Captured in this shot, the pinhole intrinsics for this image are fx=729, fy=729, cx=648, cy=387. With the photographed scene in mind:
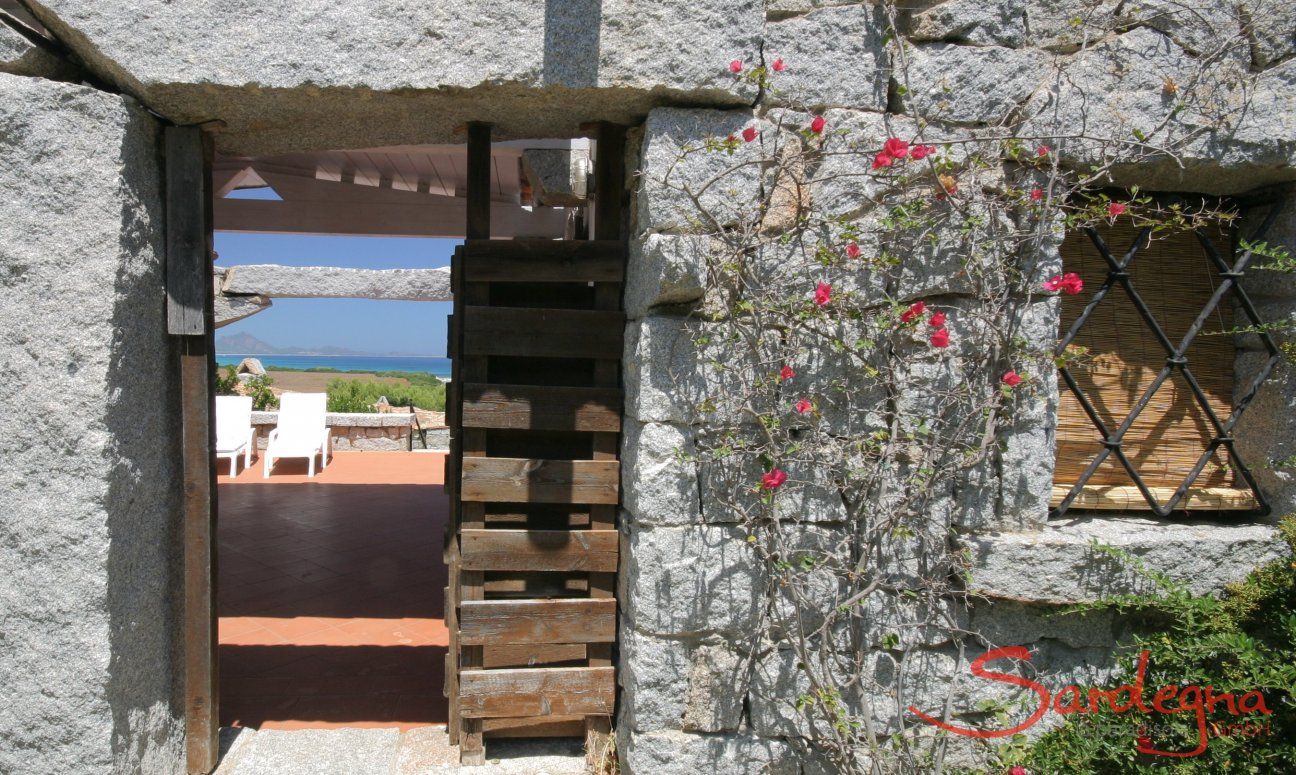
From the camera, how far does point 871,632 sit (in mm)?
2285

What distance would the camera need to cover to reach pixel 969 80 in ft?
7.32

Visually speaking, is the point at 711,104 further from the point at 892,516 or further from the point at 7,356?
the point at 7,356

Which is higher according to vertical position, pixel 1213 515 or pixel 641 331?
pixel 641 331

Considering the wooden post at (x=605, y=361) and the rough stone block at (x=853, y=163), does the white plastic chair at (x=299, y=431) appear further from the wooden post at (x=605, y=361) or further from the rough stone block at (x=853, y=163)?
the rough stone block at (x=853, y=163)

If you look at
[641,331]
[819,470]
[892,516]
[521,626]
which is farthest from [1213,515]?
[521,626]

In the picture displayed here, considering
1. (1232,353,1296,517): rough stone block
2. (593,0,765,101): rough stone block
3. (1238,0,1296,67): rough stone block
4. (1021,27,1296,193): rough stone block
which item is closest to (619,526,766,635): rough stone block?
(593,0,765,101): rough stone block

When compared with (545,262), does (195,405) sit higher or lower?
lower

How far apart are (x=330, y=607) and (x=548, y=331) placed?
267 centimetres

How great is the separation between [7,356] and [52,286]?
0.22 m

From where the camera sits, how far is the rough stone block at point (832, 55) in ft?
7.18

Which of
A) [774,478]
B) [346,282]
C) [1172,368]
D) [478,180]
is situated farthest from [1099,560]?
[346,282]

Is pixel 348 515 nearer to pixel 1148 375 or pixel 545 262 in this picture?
pixel 545 262

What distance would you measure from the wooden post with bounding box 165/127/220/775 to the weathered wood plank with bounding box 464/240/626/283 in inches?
33.7

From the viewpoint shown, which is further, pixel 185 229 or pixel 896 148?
pixel 185 229
